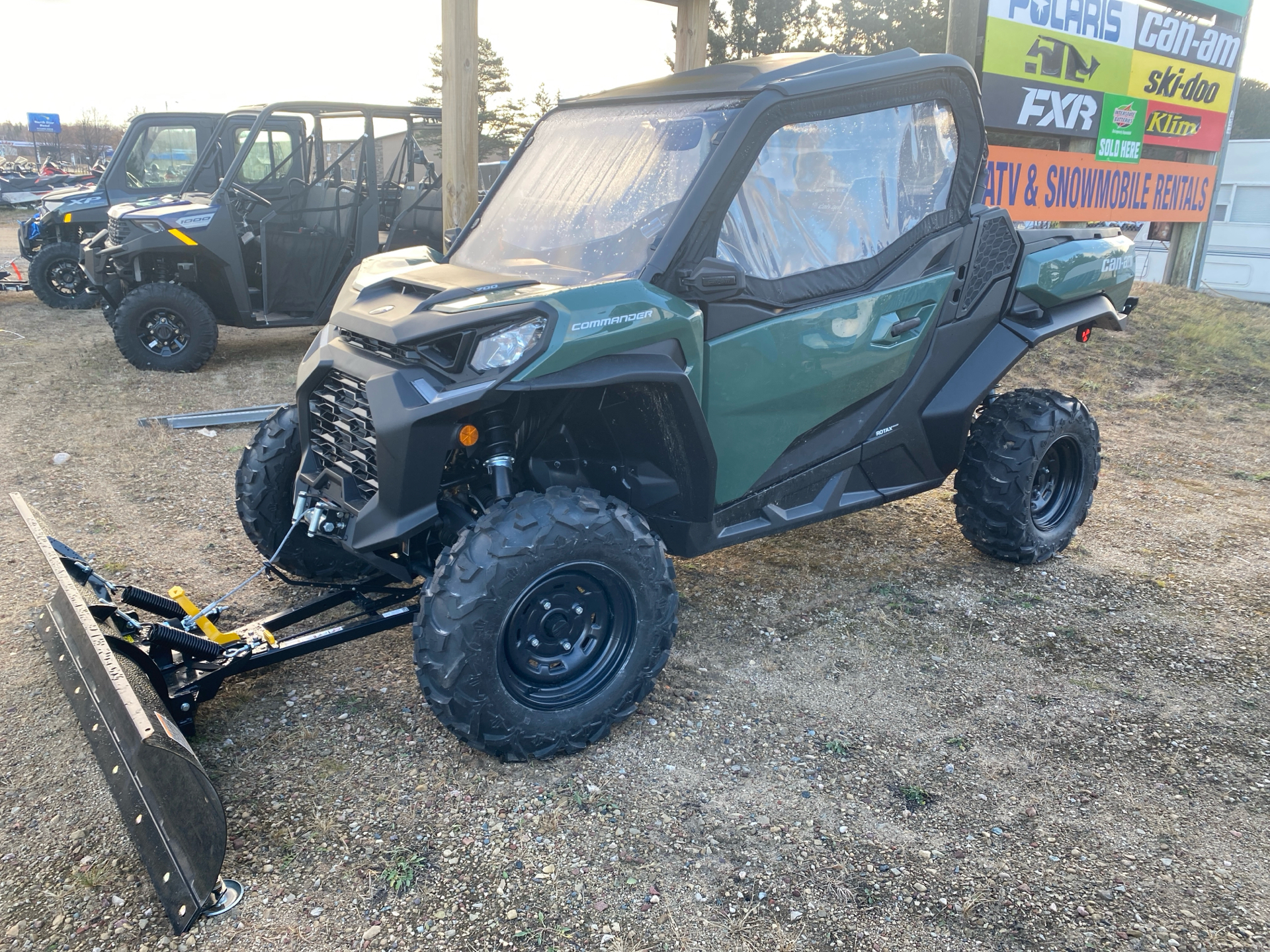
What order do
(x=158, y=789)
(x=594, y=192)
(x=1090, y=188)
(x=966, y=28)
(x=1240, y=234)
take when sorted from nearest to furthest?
(x=158, y=789) < (x=594, y=192) < (x=966, y=28) < (x=1090, y=188) < (x=1240, y=234)

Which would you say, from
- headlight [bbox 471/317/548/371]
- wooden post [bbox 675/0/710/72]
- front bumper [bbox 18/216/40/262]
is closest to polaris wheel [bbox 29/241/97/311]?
front bumper [bbox 18/216/40/262]

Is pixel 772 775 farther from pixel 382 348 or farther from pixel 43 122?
pixel 43 122

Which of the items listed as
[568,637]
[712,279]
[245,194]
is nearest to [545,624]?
[568,637]

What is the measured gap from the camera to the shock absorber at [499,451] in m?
2.85

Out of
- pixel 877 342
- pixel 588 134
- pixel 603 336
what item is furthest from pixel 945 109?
pixel 603 336

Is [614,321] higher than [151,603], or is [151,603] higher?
[614,321]

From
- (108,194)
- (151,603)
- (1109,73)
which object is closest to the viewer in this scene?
(151,603)

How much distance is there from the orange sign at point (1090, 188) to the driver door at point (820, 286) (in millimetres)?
3643

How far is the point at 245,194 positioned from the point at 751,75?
19.7 feet

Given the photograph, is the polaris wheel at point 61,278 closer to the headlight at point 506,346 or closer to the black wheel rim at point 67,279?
the black wheel rim at point 67,279

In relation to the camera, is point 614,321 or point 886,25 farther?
point 886,25

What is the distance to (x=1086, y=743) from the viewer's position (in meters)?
3.06

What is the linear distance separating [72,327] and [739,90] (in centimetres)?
895

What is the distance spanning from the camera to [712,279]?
2.96 meters
